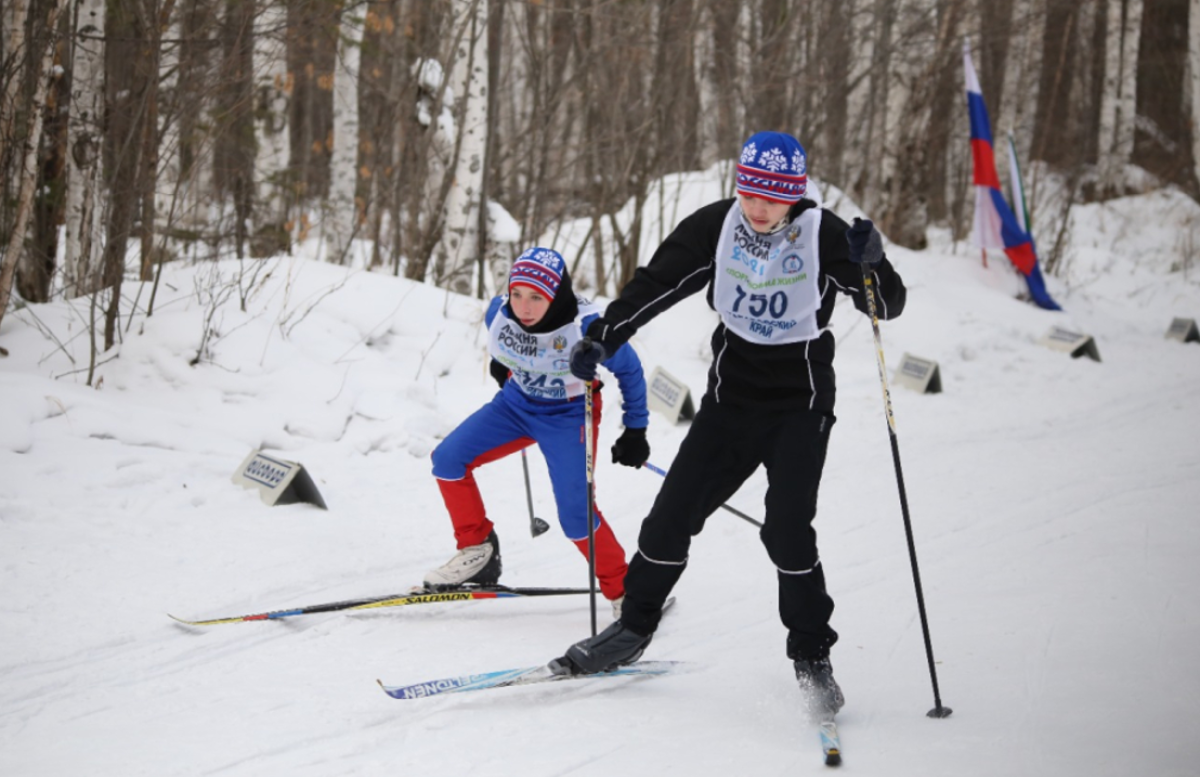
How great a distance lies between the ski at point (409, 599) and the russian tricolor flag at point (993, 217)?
9480 mm

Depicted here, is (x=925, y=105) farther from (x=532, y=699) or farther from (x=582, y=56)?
(x=532, y=699)

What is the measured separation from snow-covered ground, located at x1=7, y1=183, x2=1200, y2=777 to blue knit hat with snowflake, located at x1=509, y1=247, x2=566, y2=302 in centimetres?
143

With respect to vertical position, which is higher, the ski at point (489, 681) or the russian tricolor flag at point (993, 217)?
the russian tricolor flag at point (993, 217)

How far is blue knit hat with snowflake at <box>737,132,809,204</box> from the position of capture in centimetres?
335

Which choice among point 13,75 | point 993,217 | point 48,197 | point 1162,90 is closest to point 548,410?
point 13,75

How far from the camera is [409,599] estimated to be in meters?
4.48

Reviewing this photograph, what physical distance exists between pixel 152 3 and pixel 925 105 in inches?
376

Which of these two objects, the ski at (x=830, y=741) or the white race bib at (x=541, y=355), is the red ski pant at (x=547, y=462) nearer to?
the white race bib at (x=541, y=355)

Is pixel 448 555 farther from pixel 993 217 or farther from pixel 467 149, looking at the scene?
pixel 993 217

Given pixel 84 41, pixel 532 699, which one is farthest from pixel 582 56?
pixel 532 699

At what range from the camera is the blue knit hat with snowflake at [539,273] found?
14.0ft

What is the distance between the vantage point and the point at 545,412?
445 cm

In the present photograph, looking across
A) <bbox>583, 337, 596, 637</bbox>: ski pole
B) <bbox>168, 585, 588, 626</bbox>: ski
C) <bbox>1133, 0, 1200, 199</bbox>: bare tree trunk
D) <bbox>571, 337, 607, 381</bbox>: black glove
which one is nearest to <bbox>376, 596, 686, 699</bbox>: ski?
<bbox>583, 337, 596, 637</bbox>: ski pole

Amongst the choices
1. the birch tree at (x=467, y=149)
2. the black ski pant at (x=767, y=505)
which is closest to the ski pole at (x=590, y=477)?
the black ski pant at (x=767, y=505)
